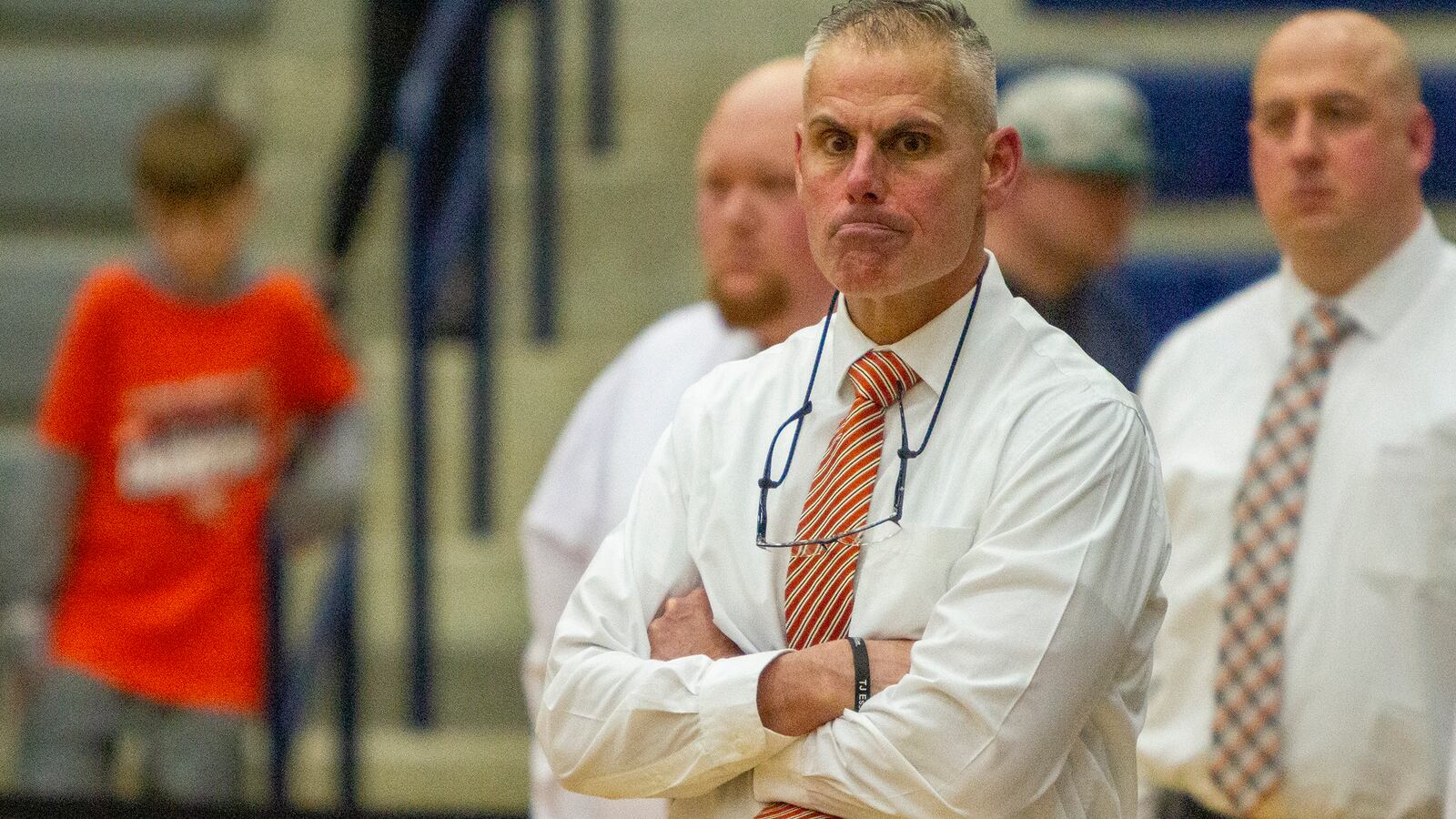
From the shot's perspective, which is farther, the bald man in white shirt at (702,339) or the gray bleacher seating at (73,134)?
the gray bleacher seating at (73,134)

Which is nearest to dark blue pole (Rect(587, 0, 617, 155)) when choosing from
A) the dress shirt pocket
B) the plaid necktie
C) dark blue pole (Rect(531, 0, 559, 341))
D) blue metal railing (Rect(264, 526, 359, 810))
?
dark blue pole (Rect(531, 0, 559, 341))

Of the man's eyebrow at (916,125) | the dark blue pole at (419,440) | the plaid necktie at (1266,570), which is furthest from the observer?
the dark blue pole at (419,440)

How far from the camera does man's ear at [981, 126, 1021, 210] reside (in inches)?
60.0

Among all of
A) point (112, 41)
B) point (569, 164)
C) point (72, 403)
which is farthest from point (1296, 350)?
point (112, 41)

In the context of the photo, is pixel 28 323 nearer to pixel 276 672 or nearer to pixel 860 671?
pixel 276 672

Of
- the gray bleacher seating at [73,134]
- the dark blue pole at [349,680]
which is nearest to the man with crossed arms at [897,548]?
the dark blue pole at [349,680]

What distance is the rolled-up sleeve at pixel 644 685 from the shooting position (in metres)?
1.57

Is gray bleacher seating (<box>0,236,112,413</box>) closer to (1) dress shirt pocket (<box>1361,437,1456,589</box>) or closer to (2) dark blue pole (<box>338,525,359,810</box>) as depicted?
(2) dark blue pole (<box>338,525,359,810</box>)

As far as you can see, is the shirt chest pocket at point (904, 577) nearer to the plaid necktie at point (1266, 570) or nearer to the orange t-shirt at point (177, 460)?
the plaid necktie at point (1266, 570)

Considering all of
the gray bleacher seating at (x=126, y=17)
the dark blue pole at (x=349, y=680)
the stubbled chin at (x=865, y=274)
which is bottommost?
the dark blue pole at (x=349, y=680)

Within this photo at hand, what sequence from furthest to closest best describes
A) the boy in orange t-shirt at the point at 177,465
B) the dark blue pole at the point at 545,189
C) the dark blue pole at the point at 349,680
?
the dark blue pole at the point at 545,189 < the dark blue pole at the point at 349,680 < the boy in orange t-shirt at the point at 177,465

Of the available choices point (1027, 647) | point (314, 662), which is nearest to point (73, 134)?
point (314, 662)

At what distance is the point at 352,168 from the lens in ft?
14.6

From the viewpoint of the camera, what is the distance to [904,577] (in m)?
1.54
